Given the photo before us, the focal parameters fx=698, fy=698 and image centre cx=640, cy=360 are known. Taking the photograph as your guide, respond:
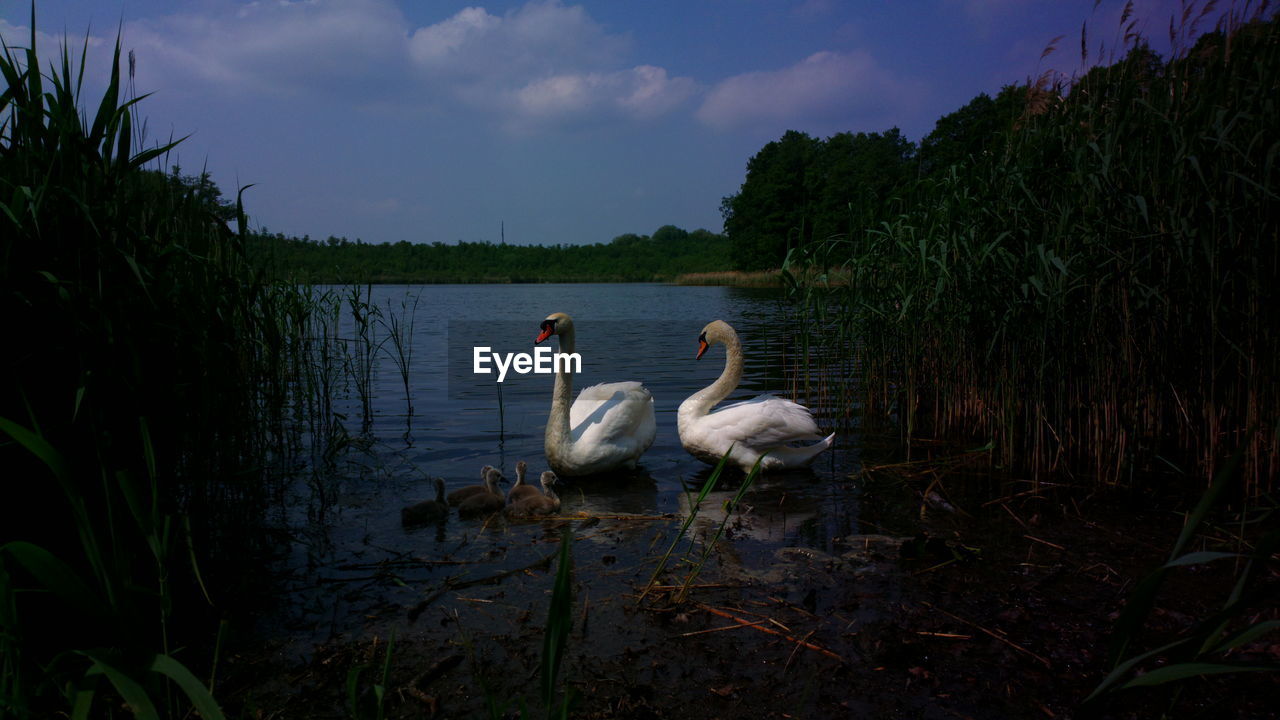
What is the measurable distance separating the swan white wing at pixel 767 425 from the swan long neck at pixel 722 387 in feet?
1.34

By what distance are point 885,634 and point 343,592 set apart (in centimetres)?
259

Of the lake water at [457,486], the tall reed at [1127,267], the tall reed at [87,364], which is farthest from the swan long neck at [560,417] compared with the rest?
the tall reed at [87,364]

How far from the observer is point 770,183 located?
205 ft

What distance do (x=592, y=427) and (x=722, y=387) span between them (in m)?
1.23

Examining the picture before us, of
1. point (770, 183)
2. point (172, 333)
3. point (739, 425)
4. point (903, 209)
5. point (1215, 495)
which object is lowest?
point (739, 425)

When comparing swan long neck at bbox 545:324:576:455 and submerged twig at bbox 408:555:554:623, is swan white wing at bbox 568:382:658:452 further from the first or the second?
submerged twig at bbox 408:555:554:623

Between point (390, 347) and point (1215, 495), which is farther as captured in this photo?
point (390, 347)

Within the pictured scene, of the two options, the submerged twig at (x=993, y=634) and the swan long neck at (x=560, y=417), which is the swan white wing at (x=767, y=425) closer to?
the swan long neck at (x=560, y=417)

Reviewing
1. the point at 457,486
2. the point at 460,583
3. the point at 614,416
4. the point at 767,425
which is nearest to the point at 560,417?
the point at 614,416

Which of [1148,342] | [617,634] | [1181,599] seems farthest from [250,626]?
[1148,342]

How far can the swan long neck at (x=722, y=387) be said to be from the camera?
19.9ft

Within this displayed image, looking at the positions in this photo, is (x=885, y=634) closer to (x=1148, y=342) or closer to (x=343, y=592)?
(x=343, y=592)

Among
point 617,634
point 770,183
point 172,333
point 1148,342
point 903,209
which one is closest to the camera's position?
point 172,333

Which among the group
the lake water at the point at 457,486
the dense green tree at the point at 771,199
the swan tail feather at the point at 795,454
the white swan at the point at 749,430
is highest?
the dense green tree at the point at 771,199
